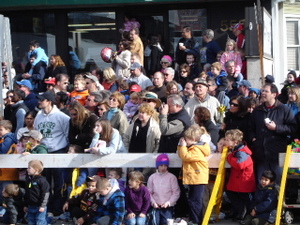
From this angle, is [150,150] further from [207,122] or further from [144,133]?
[207,122]

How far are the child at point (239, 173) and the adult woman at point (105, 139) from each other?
1.66 meters

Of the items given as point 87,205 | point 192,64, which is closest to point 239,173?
point 87,205

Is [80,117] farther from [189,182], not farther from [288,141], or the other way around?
[288,141]

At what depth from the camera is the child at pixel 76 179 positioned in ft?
33.2

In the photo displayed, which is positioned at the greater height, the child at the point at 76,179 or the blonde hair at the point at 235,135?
the blonde hair at the point at 235,135

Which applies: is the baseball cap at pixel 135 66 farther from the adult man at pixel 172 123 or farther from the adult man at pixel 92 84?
the adult man at pixel 172 123

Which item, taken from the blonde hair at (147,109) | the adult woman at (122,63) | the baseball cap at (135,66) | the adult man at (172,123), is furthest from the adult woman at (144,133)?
the adult woman at (122,63)

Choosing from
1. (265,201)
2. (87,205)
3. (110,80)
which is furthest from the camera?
(110,80)

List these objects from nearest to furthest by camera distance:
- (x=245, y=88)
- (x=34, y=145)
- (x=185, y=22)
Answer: (x=34, y=145) → (x=245, y=88) → (x=185, y=22)

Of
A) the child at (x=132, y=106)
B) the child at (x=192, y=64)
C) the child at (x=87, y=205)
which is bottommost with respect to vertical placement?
the child at (x=87, y=205)

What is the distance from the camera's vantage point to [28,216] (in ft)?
32.9

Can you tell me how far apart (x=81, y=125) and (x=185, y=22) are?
6372 mm

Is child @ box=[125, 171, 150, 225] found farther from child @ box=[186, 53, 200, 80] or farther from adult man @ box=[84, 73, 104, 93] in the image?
child @ box=[186, 53, 200, 80]

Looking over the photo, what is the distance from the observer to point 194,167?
9.48m
